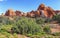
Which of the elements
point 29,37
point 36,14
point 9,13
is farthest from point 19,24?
point 9,13

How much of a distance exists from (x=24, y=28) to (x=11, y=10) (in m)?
87.0

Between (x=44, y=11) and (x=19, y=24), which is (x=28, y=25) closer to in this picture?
(x=19, y=24)


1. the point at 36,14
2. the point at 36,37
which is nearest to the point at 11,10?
the point at 36,14

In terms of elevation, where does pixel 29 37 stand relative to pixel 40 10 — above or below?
below

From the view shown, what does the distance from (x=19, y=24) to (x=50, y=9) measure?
264 feet

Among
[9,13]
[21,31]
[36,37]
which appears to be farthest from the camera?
[9,13]

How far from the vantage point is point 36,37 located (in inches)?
933

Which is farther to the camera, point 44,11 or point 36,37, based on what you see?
point 44,11

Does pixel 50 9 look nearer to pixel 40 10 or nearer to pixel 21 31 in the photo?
pixel 40 10

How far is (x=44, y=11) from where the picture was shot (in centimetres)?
10800

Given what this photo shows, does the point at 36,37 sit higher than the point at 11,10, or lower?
lower

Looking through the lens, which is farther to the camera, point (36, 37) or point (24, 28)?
point (24, 28)

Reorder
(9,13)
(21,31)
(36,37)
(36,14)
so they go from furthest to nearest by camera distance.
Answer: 1. (9,13)
2. (36,14)
3. (21,31)
4. (36,37)

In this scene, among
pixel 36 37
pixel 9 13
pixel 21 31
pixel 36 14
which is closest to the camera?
pixel 36 37
